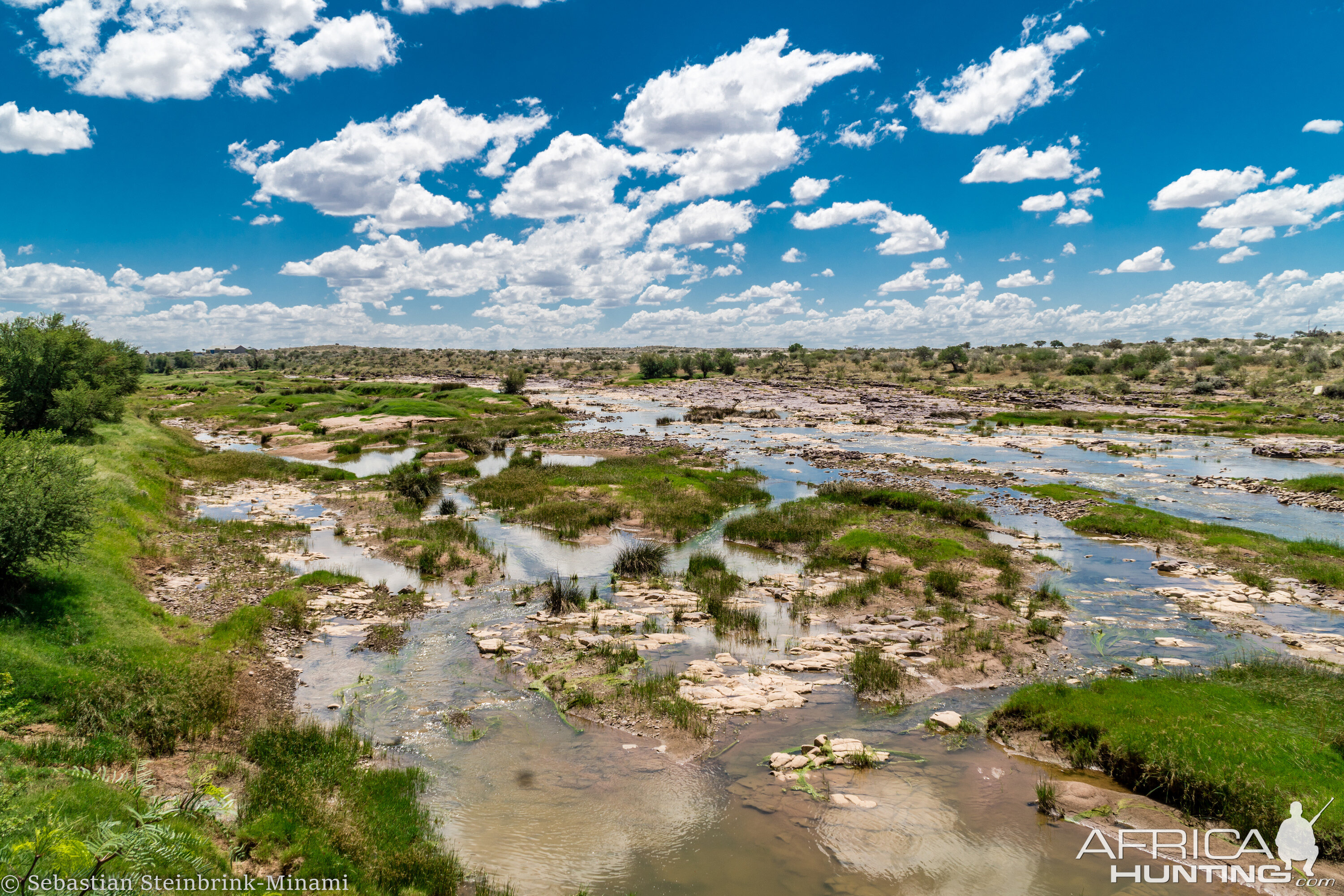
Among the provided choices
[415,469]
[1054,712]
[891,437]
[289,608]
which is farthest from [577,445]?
[1054,712]

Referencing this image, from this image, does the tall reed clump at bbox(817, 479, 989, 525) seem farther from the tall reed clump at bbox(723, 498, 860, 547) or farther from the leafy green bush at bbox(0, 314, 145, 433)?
the leafy green bush at bbox(0, 314, 145, 433)

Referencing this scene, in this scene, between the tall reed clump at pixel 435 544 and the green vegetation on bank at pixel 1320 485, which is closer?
the tall reed clump at pixel 435 544

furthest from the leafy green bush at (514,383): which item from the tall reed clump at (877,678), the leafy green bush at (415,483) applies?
the tall reed clump at (877,678)

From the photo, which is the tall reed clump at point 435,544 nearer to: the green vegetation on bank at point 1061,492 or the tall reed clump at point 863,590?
the tall reed clump at point 863,590

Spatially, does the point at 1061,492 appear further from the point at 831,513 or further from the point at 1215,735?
the point at 1215,735

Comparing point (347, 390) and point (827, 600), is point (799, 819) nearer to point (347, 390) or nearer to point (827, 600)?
point (827, 600)

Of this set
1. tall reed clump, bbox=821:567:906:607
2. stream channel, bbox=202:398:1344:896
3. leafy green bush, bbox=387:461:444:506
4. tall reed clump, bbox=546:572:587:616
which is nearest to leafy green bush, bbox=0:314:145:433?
leafy green bush, bbox=387:461:444:506
